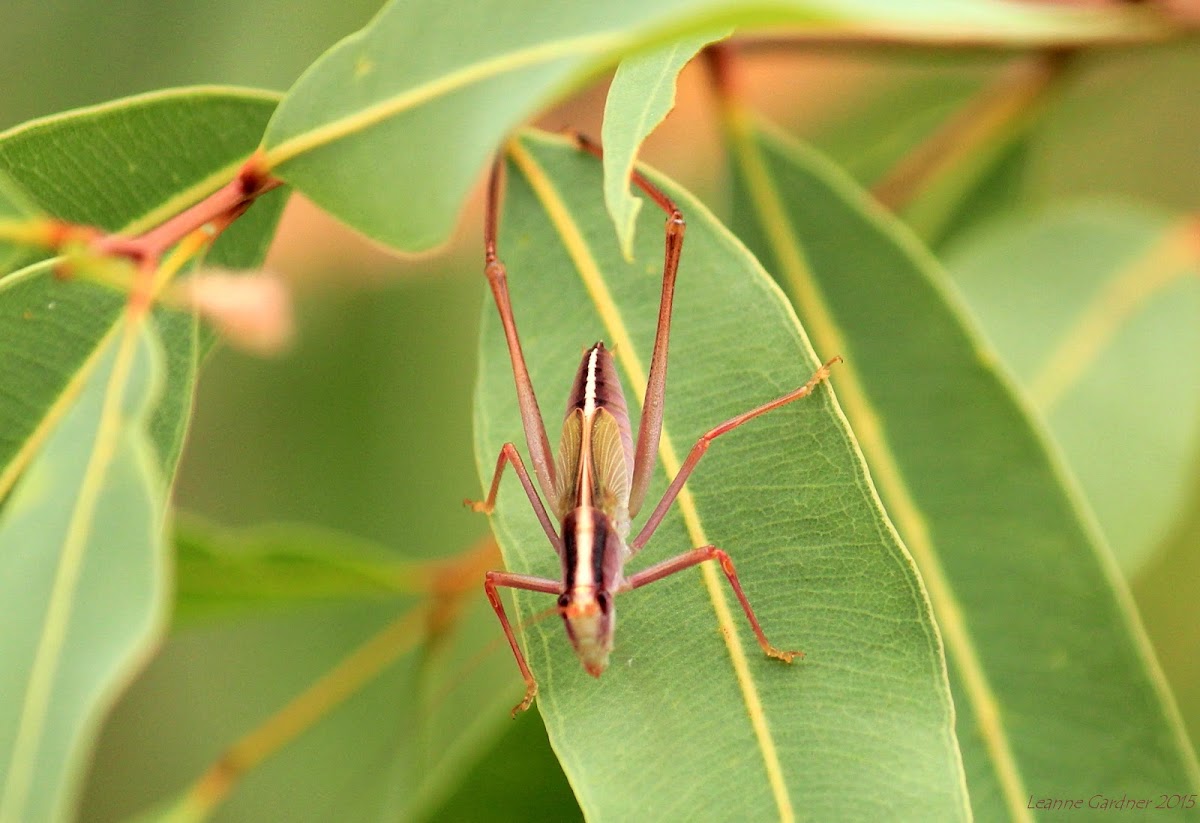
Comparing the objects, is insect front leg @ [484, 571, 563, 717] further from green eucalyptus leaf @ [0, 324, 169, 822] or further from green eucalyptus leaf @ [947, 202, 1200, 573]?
green eucalyptus leaf @ [947, 202, 1200, 573]

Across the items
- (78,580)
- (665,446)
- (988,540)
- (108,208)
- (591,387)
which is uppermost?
(108,208)

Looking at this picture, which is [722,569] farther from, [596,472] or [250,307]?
[250,307]

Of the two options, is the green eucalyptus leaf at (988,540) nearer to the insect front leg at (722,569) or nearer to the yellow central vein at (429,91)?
the insect front leg at (722,569)

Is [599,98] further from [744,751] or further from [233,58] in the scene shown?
[744,751]

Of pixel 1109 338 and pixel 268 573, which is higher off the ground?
pixel 268 573

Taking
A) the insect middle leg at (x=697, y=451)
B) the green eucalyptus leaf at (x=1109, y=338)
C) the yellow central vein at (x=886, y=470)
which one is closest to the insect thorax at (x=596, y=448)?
the insect middle leg at (x=697, y=451)

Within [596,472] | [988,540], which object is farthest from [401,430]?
[988,540]

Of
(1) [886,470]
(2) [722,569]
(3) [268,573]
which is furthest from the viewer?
(3) [268,573]

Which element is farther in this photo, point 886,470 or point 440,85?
point 886,470

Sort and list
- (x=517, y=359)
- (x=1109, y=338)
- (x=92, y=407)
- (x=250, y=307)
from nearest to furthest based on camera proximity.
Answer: (x=250, y=307)
(x=92, y=407)
(x=517, y=359)
(x=1109, y=338)
